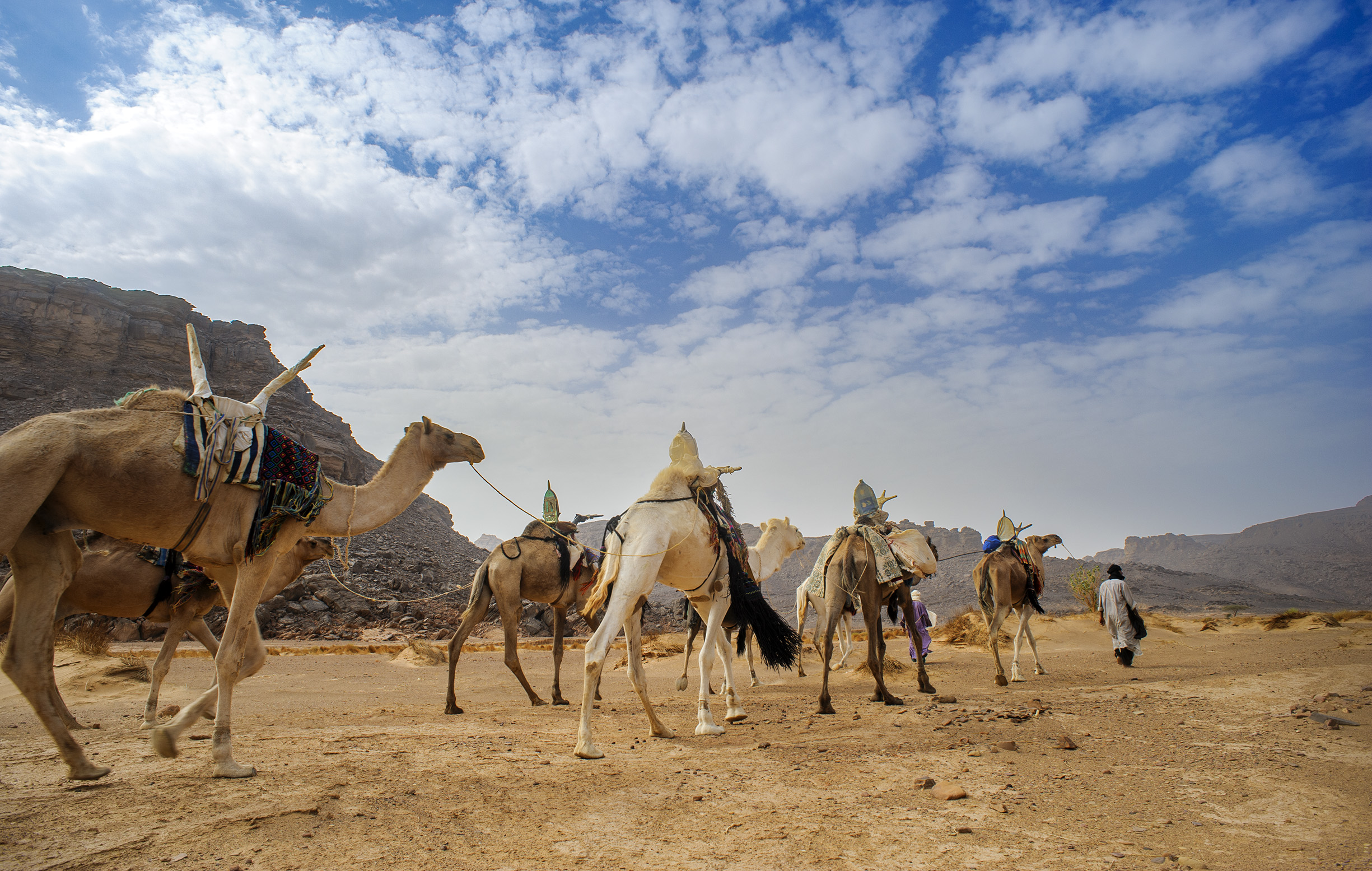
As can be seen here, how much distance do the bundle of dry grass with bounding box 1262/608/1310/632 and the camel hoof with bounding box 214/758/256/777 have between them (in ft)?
89.4

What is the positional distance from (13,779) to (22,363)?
81.5m

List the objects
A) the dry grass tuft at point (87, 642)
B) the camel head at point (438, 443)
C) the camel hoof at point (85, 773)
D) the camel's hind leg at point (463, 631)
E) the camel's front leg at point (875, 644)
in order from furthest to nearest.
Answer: the dry grass tuft at point (87, 642) < the camel's hind leg at point (463, 631) < the camel's front leg at point (875, 644) < the camel head at point (438, 443) < the camel hoof at point (85, 773)

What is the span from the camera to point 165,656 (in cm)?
784

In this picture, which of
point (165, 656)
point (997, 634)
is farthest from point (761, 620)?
point (165, 656)

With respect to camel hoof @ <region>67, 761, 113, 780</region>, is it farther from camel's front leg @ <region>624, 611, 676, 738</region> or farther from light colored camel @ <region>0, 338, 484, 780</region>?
camel's front leg @ <region>624, 611, 676, 738</region>

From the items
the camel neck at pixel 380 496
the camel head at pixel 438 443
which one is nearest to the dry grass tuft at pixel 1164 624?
the camel head at pixel 438 443

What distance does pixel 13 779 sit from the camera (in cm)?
465

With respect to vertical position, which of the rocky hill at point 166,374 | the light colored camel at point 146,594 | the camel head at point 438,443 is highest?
the rocky hill at point 166,374

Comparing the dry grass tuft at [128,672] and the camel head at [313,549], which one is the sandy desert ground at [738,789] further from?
the camel head at [313,549]

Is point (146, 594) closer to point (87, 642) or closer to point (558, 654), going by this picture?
point (558, 654)

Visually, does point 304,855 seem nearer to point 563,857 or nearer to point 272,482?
point 563,857

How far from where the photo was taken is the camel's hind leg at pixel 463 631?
29.9ft

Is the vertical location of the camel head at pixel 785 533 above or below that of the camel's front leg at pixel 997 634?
above

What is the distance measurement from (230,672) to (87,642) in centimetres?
1012
